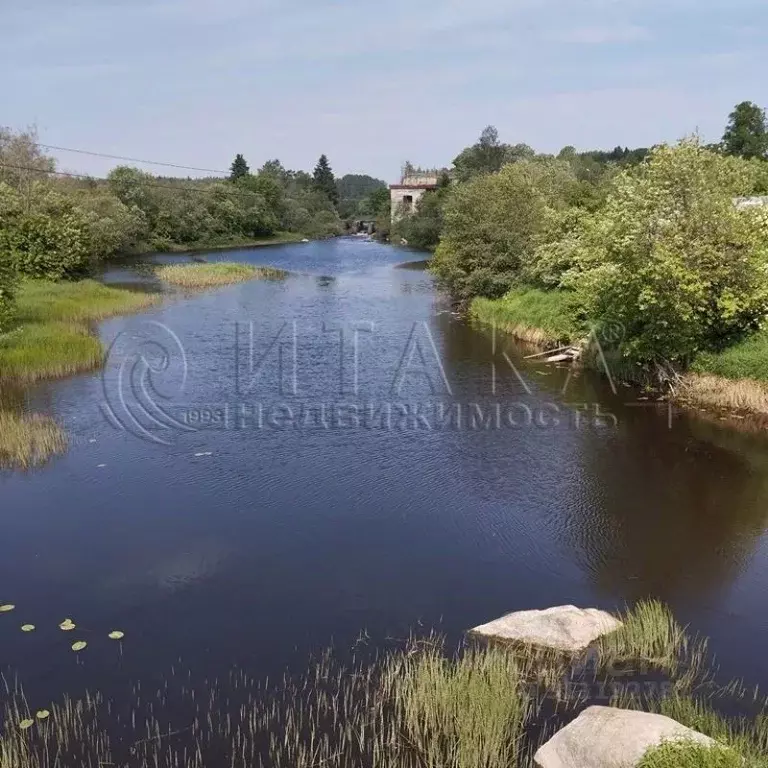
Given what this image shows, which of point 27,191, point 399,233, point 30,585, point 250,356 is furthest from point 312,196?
point 30,585

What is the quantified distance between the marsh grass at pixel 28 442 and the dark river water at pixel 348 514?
1.93 ft

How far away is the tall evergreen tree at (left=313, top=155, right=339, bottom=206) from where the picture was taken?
167 m

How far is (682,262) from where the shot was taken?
998 inches

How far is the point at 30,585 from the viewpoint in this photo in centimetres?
1482

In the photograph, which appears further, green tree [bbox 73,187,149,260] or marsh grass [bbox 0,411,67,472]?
green tree [bbox 73,187,149,260]

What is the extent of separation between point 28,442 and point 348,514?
980 centimetres

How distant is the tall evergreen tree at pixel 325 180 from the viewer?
166875 mm

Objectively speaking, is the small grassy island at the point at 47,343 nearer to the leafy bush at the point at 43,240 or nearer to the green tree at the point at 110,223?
the leafy bush at the point at 43,240

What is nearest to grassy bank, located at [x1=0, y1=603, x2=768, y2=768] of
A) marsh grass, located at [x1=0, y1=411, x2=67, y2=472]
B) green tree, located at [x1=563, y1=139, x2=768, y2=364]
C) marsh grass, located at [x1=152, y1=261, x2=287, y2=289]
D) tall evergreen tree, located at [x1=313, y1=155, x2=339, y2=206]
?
marsh grass, located at [x1=0, y1=411, x2=67, y2=472]

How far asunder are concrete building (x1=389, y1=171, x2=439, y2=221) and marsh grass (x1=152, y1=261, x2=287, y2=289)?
55122 millimetres

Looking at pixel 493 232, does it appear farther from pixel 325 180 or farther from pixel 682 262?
pixel 325 180

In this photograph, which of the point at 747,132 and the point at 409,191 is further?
the point at 409,191

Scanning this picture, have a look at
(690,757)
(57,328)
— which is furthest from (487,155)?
(690,757)

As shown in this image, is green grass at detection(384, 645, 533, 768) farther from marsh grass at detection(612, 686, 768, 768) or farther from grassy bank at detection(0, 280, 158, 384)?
grassy bank at detection(0, 280, 158, 384)
